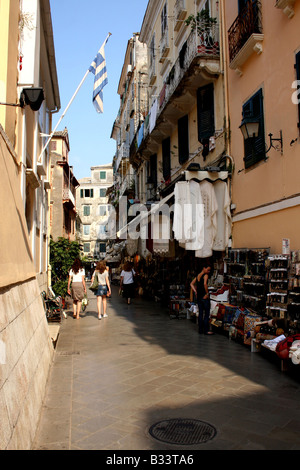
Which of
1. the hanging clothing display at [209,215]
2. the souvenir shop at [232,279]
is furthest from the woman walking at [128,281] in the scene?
the hanging clothing display at [209,215]

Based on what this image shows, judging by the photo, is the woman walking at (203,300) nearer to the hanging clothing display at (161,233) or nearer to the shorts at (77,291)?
the hanging clothing display at (161,233)

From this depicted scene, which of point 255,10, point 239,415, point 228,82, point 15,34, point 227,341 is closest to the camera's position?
point 239,415

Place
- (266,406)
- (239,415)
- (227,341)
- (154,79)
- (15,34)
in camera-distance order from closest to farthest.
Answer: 1. (239,415)
2. (266,406)
3. (15,34)
4. (227,341)
5. (154,79)

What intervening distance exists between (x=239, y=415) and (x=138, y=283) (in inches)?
702

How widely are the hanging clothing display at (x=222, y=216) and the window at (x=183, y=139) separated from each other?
14.9ft

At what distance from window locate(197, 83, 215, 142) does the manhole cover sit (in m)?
9.88

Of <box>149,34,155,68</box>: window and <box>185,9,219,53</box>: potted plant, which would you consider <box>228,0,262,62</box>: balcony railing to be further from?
<box>149,34,155,68</box>: window

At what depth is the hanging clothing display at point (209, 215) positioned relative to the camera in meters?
10.2

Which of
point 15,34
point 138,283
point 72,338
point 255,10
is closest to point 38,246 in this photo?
point 72,338

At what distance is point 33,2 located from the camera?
30.9 ft

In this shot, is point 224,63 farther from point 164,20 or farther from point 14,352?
point 14,352

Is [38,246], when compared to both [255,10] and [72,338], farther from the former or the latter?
[255,10]

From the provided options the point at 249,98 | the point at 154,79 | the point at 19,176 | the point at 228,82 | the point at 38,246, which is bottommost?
the point at 38,246
